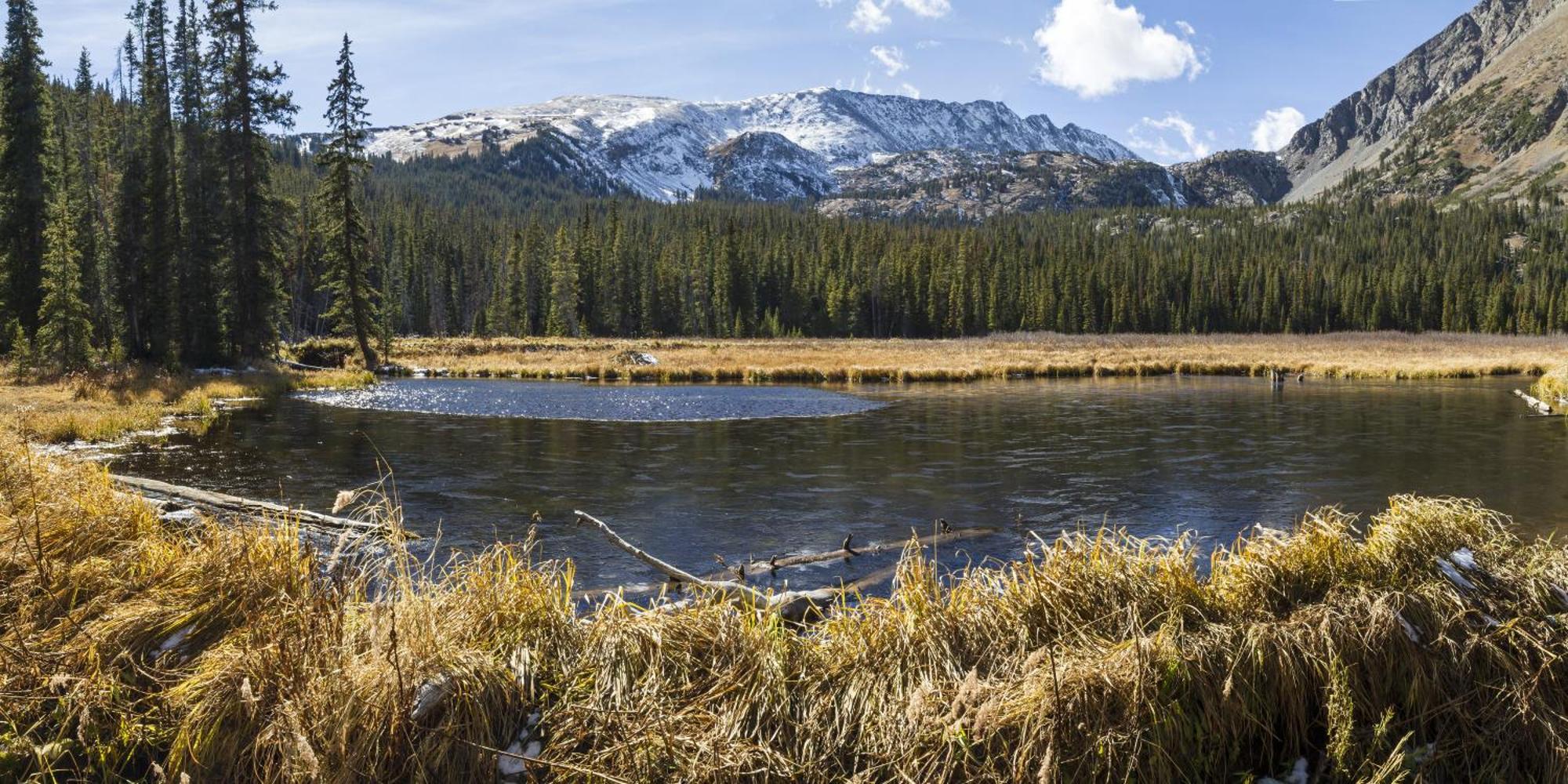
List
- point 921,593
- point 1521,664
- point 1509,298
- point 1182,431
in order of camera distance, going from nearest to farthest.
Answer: point 1521,664
point 921,593
point 1182,431
point 1509,298

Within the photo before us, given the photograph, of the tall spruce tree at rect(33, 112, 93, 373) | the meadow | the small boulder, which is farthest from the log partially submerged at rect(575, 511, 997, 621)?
the small boulder

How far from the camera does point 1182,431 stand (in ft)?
94.6

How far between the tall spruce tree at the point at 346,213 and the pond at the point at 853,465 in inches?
638

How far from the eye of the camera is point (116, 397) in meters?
29.0

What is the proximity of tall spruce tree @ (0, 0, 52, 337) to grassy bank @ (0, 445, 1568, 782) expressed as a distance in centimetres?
4526

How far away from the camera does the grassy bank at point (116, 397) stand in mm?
21875

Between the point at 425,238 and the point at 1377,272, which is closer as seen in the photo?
the point at 425,238

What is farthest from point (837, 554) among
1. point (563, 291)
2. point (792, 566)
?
point (563, 291)

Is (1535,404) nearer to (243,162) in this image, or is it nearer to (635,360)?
(635,360)

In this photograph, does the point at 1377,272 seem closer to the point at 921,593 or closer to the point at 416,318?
the point at 416,318

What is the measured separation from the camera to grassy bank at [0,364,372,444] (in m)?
21.9

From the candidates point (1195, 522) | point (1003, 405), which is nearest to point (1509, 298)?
point (1003, 405)

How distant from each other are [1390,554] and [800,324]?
120 m

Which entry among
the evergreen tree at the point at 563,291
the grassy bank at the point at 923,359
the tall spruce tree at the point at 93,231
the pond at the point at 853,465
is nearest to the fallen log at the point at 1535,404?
the pond at the point at 853,465
